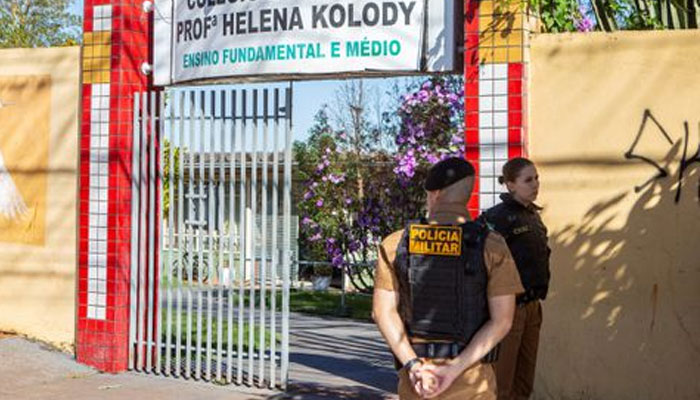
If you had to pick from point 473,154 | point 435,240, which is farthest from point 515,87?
point 435,240

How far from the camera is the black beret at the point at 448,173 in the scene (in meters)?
4.13

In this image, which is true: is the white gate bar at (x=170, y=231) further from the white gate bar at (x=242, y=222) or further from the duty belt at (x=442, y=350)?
the duty belt at (x=442, y=350)

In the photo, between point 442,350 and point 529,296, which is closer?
point 442,350

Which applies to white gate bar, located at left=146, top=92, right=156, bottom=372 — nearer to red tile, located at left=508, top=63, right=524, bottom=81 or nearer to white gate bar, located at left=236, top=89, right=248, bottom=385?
white gate bar, located at left=236, top=89, right=248, bottom=385

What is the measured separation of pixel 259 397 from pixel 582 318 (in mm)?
2587

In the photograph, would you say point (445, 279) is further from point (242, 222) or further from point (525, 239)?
point (242, 222)

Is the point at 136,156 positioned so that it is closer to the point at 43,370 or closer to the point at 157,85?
the point at 157,85

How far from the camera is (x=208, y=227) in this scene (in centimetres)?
891

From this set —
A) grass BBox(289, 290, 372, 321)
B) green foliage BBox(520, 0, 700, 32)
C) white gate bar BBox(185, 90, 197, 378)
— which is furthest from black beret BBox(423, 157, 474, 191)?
grass BBox(289, 290, 372, 321)

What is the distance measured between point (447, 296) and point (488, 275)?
18cm

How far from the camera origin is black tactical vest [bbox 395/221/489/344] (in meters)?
4.03

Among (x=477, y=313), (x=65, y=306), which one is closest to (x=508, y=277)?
(x=477, y=313)

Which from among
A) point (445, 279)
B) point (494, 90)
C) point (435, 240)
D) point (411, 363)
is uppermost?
point (494, 90)

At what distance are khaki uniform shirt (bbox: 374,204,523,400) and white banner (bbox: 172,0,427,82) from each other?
4131 mm
